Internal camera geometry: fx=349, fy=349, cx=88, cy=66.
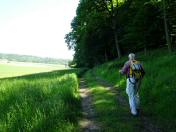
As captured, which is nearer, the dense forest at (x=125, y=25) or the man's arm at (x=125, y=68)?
the man's arm at (x=125, y=68)

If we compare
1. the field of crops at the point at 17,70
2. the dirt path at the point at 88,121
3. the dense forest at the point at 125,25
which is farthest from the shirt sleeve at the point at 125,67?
the field of crops at the point at 17,70

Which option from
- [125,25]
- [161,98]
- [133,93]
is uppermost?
[125,25]

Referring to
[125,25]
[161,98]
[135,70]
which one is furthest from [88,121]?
[125,25]

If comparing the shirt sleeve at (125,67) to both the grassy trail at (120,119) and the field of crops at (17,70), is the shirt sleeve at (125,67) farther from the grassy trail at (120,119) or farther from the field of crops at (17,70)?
the field of crops at (17,70)

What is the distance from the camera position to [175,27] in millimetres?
34562

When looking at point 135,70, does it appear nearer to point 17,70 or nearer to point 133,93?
point 133,93

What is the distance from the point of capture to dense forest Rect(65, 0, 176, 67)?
108 ft

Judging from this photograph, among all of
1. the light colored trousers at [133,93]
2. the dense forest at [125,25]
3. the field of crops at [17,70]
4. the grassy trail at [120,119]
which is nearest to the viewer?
the grassy trail at [120,119]

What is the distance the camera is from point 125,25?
161ft

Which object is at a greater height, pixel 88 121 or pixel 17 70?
pixel 17 70

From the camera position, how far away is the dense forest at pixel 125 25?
32812 millimetres

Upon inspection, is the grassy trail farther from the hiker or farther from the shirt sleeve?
the shirt sleeve

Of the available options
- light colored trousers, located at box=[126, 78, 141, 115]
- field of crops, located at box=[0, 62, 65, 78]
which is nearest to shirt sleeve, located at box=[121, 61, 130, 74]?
light colored trousers, located at box=[126, 78, 141, 115]

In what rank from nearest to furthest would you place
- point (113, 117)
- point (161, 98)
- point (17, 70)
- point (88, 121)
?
1. point (88, 121)
2. point (113, 117)
3. point (161, 98)
4. point (17, 70)
